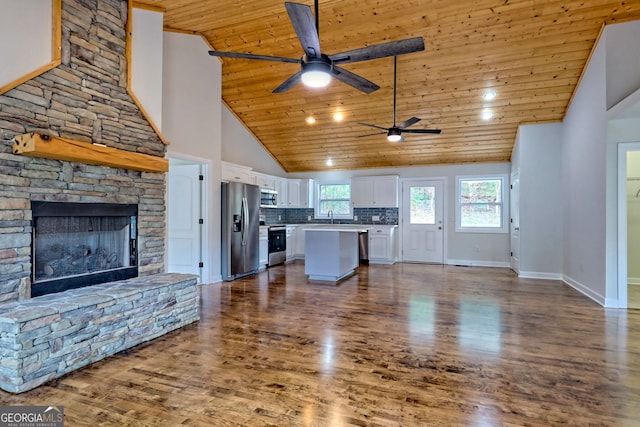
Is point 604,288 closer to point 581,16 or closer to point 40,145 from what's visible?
point 581,16

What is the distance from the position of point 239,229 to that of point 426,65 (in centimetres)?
404

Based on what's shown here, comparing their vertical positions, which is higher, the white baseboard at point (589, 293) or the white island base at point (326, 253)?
the white island base at point (326, 253)

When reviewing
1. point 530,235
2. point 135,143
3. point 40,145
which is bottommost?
point 530,235

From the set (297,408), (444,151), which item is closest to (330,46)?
(444,151)

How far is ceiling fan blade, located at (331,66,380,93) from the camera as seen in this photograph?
3.01m

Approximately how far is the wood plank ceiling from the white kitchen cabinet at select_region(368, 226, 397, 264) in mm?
1863

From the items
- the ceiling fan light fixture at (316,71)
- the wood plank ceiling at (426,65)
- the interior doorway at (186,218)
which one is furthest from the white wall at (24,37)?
the interior doorway at (186,218)

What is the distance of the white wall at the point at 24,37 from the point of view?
273 cm

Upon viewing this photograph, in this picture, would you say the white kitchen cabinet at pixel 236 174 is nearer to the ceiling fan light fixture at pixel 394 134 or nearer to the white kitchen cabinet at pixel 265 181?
the white kitchen cabinet at pixel 265 181

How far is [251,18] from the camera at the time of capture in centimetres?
463

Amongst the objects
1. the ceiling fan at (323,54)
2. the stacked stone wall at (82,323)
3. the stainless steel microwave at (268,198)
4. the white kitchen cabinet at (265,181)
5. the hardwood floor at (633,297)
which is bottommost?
the hardwood floor at (633,297)

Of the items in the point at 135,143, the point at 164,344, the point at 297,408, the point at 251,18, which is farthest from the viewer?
the point at 251,18

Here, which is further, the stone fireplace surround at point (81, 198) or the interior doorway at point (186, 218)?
the interior doorway at point (186, 218)

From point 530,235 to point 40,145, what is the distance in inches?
279
